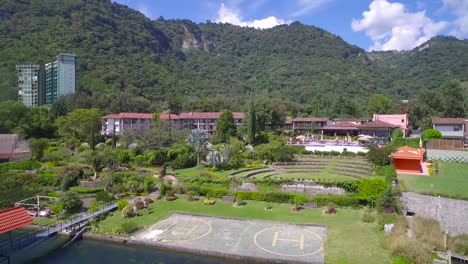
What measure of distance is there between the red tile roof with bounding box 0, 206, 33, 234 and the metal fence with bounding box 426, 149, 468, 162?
→ 4039 cm

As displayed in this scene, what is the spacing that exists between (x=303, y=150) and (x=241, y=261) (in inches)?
1136

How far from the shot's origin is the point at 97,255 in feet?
54.1

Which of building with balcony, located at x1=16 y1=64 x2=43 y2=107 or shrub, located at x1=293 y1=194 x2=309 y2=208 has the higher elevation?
building with balcony, located at x1=16 y1=64 x2=43 y2=107

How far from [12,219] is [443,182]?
30281 millimetres

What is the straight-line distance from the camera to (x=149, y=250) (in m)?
16.8

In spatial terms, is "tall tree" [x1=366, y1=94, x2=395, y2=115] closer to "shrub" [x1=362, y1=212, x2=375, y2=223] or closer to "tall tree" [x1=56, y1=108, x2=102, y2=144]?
"shrub" [x1=362, y1=212, x2=375, y2=223]

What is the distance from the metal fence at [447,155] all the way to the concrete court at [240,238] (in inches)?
1003

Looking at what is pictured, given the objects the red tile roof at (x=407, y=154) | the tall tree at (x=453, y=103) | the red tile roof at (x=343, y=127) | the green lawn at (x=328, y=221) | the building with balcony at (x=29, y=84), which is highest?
the building with balcony at (x=29, y=84)

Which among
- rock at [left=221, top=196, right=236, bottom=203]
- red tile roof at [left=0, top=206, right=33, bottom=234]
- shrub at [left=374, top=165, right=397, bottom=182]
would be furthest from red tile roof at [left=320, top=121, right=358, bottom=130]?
red tile roof at [left=0, top=206, right=33, bottom=234]

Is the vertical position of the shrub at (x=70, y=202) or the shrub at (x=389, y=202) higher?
the shrub at (x=389, y=202)

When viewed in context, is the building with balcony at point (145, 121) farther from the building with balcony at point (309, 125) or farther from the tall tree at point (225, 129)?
the building with balcony at point (309, 125)

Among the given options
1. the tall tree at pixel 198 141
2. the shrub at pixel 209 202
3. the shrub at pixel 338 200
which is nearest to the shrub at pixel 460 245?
the shrub at pixel 338 200

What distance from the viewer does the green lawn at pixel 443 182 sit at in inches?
872

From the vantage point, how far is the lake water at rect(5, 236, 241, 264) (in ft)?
51.2
